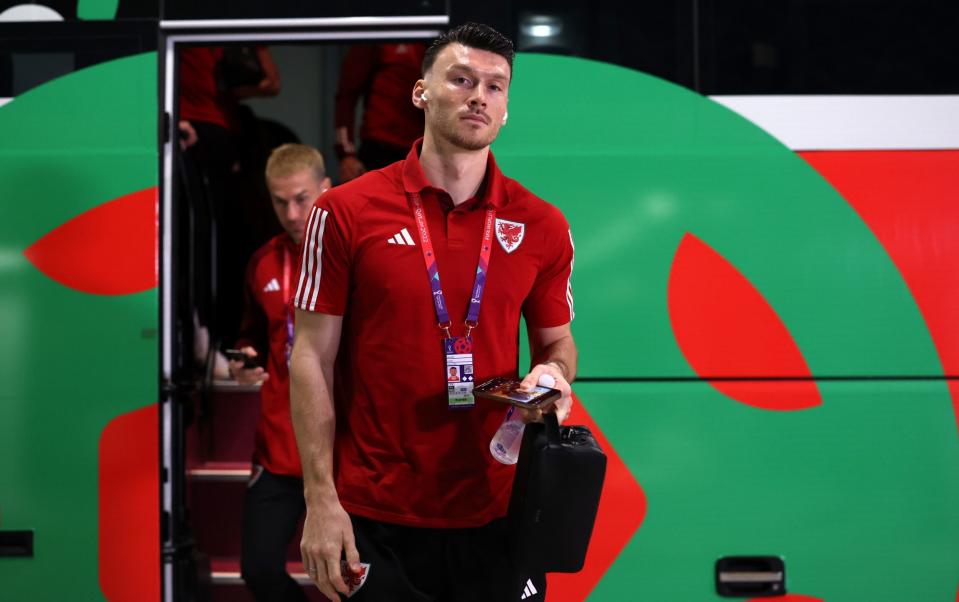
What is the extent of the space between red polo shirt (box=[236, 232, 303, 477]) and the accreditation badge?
1170 mm

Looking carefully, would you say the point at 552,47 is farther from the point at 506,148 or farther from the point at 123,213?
the point at 123,213

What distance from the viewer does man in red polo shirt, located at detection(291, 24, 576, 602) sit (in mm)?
1761

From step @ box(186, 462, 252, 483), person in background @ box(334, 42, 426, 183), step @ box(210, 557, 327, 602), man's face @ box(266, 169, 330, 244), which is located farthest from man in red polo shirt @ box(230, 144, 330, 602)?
person in background @ box(334, 42, 426, 183)

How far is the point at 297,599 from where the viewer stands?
292 centimetres

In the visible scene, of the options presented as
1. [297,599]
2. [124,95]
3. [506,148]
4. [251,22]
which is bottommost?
[297,599]

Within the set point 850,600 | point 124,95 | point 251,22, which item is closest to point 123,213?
point 124,95

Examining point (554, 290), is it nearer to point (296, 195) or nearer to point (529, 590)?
point (529, 590)

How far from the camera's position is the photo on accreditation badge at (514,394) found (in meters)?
1.61

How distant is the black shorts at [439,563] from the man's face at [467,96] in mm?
794

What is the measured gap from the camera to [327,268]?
1.77 meters

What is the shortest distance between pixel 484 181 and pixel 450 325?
35 cm

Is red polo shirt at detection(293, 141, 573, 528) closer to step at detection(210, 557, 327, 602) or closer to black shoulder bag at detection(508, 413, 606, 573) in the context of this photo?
black shoulder bag at detection(508, 413, 606, 573)

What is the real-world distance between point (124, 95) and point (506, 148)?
1233 mm

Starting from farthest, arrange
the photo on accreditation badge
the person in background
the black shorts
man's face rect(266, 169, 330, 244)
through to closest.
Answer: the person in background
man's face rect(266, 169, 330, 244)
the black shorts
the photo on accreditation badge
